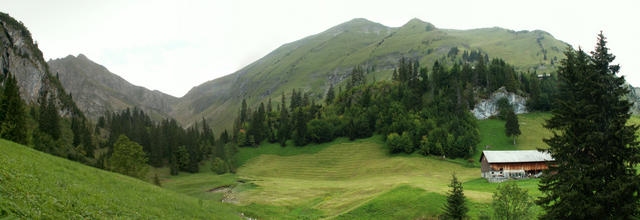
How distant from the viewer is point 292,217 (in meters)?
56.9

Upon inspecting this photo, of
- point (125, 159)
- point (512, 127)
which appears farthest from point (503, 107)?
point (125, 159)

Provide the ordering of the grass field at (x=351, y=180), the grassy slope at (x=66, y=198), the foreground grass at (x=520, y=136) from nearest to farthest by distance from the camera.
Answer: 1. the grassy slope at (x=66, y=198)
2. the grass field at (x=351, y=180)
3. the foreground grass at (x=520, y=136)

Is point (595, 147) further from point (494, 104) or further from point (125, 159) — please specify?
point (494, 104)

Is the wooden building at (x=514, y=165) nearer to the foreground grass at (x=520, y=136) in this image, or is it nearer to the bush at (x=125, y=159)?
the foreground grass at (x=520, y=136)

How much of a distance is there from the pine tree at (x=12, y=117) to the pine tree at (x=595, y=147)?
83.6 m

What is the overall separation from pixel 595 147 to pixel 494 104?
135380 millimetres

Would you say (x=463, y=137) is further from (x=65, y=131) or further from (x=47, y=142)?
(x=65, y=131)

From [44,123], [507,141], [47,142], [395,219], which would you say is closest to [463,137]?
[507,141]

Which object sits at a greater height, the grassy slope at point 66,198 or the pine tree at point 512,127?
the pine tree at point 512,127

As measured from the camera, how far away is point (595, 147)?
78.4 feet

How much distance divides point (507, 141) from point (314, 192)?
83348 mm

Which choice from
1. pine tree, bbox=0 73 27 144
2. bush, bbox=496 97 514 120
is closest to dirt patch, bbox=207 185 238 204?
pine tree, bbox=0 73 27 144

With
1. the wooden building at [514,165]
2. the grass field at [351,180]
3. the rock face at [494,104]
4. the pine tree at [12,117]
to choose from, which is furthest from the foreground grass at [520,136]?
the pine tree at [12,117]

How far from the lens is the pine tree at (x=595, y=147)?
22.6m
